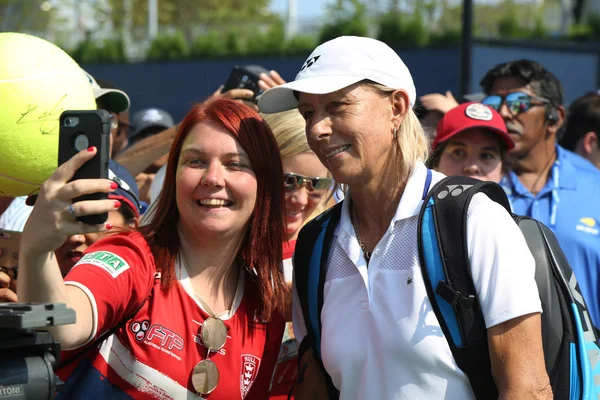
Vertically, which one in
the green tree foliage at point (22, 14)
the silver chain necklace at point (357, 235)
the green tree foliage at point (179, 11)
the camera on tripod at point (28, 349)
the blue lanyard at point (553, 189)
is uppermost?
the camera on tripod at point (28, 349)

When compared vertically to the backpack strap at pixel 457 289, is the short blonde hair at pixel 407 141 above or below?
above

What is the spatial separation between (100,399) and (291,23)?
67.1ft

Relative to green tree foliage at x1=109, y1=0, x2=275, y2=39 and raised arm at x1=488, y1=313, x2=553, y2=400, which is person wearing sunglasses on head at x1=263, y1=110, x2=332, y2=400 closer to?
raised arm at x1=488, y1=313, x2=553, y2=400

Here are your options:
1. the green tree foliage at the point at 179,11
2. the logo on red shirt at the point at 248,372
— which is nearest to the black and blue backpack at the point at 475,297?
the logo on red shirt at the point at 248,372

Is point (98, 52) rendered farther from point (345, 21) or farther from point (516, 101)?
point (516, 101)

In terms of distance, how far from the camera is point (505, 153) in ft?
15.8

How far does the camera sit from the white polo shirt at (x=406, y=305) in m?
2.67

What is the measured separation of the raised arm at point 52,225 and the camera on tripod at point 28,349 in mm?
174

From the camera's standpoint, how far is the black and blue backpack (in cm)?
269

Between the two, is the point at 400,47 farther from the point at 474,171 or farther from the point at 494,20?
the point at 474,171

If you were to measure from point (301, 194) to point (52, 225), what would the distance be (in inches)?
88.4

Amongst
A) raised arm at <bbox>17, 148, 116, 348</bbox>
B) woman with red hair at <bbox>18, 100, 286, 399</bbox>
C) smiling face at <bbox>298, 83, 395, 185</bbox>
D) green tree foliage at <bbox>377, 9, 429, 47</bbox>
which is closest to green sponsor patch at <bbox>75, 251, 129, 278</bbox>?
woman with red hair at <bbox>18, 100, 286, 399</bbox>

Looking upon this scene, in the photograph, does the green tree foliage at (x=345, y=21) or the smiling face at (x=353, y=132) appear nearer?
the smiling face at (x=353, y=132)

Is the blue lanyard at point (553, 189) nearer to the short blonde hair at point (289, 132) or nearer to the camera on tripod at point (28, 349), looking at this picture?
the short blonde hair at point (289, 132)
